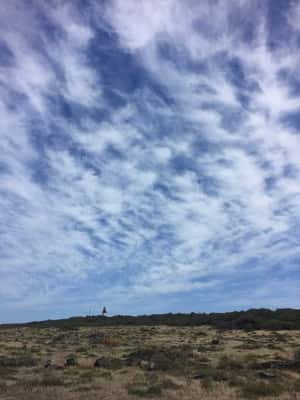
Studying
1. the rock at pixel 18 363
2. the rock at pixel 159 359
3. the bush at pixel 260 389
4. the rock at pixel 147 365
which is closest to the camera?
the bush at pixel 260 389

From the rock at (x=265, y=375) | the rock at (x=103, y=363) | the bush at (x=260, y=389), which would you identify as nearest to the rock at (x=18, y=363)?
the rock at (x=103, y=363)

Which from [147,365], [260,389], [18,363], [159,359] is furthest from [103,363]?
[260,389]

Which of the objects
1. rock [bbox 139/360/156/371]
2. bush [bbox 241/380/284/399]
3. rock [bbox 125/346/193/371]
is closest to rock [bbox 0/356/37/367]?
rock [bbox 125/346/193/371]

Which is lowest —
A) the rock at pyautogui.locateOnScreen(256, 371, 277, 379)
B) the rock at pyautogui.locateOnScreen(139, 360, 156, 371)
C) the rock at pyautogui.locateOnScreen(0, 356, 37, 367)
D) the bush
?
the bush

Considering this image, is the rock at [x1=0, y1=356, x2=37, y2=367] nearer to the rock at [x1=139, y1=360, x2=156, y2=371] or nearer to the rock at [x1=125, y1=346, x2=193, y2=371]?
the rock at [x1=125, y1=346, x2=193, y2=371]

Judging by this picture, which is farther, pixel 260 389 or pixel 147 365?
pixel 147 365

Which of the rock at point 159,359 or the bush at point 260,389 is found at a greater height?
the rock at point 159,359

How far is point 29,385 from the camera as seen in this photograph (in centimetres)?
1708

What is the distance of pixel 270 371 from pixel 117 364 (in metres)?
8.36

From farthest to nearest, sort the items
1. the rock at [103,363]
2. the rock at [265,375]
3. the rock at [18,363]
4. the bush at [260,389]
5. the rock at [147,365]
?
the rock at [18,363]
the rock at [103,363]
the rock at [147,365]
the rock at [265,375]
the bush at [260,389]

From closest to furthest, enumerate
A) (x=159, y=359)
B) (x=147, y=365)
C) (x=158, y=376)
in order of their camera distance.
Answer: (x=158, y=376) < (x=147, y=365) < (x=159, y=359)

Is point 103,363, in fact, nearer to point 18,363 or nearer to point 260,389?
point 18,363

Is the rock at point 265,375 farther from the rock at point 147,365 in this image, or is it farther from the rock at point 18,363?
the rock at point 18,363

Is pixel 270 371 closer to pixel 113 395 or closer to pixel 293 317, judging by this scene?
pixel 113 395
